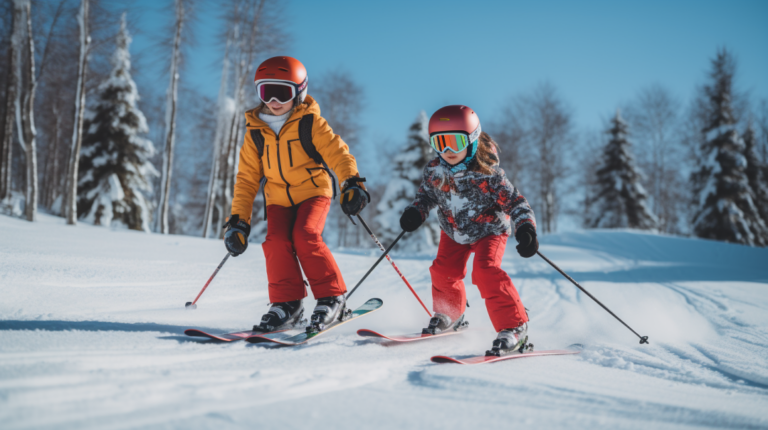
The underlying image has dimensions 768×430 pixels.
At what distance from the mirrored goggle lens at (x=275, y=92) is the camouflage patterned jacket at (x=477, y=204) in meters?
1.12

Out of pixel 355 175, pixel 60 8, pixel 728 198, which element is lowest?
pixel 355 175

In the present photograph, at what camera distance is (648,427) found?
1.28 m

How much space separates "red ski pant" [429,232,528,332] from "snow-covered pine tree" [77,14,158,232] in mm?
17119

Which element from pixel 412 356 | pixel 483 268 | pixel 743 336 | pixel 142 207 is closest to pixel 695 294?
pixel 743 336

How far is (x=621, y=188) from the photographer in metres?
23.5

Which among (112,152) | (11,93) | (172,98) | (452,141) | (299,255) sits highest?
(11,93)

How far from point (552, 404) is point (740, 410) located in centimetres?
67

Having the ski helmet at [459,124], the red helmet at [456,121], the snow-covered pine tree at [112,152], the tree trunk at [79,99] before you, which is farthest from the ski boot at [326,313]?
the snow-covered pine tree at [112,152]

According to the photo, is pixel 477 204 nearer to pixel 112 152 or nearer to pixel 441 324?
Result: pixel 441 324

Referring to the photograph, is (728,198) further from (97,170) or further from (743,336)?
(97,170)

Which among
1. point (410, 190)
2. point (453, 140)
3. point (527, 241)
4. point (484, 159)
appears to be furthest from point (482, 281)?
point (410, 190)

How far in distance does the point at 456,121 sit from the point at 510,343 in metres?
1.39

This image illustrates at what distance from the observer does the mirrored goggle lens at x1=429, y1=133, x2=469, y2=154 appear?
2.69 m

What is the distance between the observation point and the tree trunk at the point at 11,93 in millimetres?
10016
